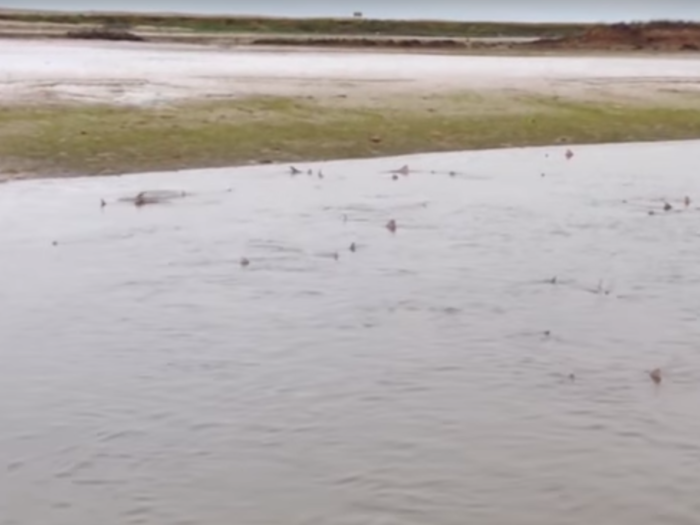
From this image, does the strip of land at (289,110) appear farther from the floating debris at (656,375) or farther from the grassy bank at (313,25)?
the grassy bank at (313,25)

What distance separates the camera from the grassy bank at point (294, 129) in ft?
73.9

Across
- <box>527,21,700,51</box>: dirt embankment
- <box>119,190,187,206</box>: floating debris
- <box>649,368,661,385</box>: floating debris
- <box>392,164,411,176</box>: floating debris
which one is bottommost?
<box>649,368,661,385</box>: floating debris

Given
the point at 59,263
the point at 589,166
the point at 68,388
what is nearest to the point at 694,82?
the point at 589,166

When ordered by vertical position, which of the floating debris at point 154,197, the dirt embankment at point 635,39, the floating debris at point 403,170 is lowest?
the floating debris at point 154,197

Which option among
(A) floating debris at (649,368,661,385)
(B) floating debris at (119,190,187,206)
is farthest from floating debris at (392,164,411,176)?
(A) floating debris at (649,368,661,385)

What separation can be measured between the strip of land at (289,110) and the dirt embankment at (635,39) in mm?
26740

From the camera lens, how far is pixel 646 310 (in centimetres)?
1312

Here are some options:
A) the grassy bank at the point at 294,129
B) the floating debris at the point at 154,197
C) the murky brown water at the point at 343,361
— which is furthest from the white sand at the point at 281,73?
the murky brown water at the point at 343,361

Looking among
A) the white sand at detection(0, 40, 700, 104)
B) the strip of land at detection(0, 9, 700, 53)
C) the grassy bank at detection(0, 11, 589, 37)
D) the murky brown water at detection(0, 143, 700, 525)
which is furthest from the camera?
the grassy bank at detection(0, 11, 589, 37)

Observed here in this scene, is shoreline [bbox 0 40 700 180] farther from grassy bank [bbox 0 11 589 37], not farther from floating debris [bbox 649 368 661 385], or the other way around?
grassy bank [bbox 0 11 589 37]

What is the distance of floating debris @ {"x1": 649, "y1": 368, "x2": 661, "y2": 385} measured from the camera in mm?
10688

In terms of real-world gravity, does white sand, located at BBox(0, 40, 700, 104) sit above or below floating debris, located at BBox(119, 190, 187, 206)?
above

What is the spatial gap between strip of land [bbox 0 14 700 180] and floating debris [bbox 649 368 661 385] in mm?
11730

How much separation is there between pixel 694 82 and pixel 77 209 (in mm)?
25658
